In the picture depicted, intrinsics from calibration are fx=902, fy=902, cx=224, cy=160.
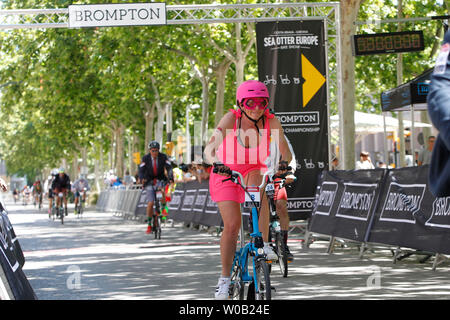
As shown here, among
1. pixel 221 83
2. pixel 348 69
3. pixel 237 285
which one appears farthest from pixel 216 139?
pixel 221 83

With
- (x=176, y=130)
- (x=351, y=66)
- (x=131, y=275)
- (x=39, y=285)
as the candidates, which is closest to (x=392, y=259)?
(x=131, y=275)

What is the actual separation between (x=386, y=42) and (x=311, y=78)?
1763mm

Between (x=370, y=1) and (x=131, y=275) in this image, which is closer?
(x=131, y=275)

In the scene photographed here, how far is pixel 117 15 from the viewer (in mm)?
19750

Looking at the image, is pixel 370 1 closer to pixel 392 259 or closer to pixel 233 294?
pixel 392 259

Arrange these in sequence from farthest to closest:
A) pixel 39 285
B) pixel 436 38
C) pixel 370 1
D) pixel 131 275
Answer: pixel 436 38 → pixel 370 1 → pixel 131 275 → pixel 39 285

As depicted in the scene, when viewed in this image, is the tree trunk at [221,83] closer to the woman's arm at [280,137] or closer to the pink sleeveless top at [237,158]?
the woman's arm at [280,137]

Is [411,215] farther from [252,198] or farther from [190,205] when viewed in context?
[190,205]

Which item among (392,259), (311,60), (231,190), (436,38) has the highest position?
(436,38)

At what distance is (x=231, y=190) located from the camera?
23.1ft

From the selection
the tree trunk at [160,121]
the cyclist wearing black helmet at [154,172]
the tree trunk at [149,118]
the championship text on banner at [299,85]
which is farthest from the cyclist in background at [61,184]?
the tree trunk at [149,118]

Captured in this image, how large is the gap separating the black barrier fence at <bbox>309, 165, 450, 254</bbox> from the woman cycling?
405 centimetres

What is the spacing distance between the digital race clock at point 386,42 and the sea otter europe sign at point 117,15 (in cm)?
437

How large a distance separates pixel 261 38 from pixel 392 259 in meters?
6.69
